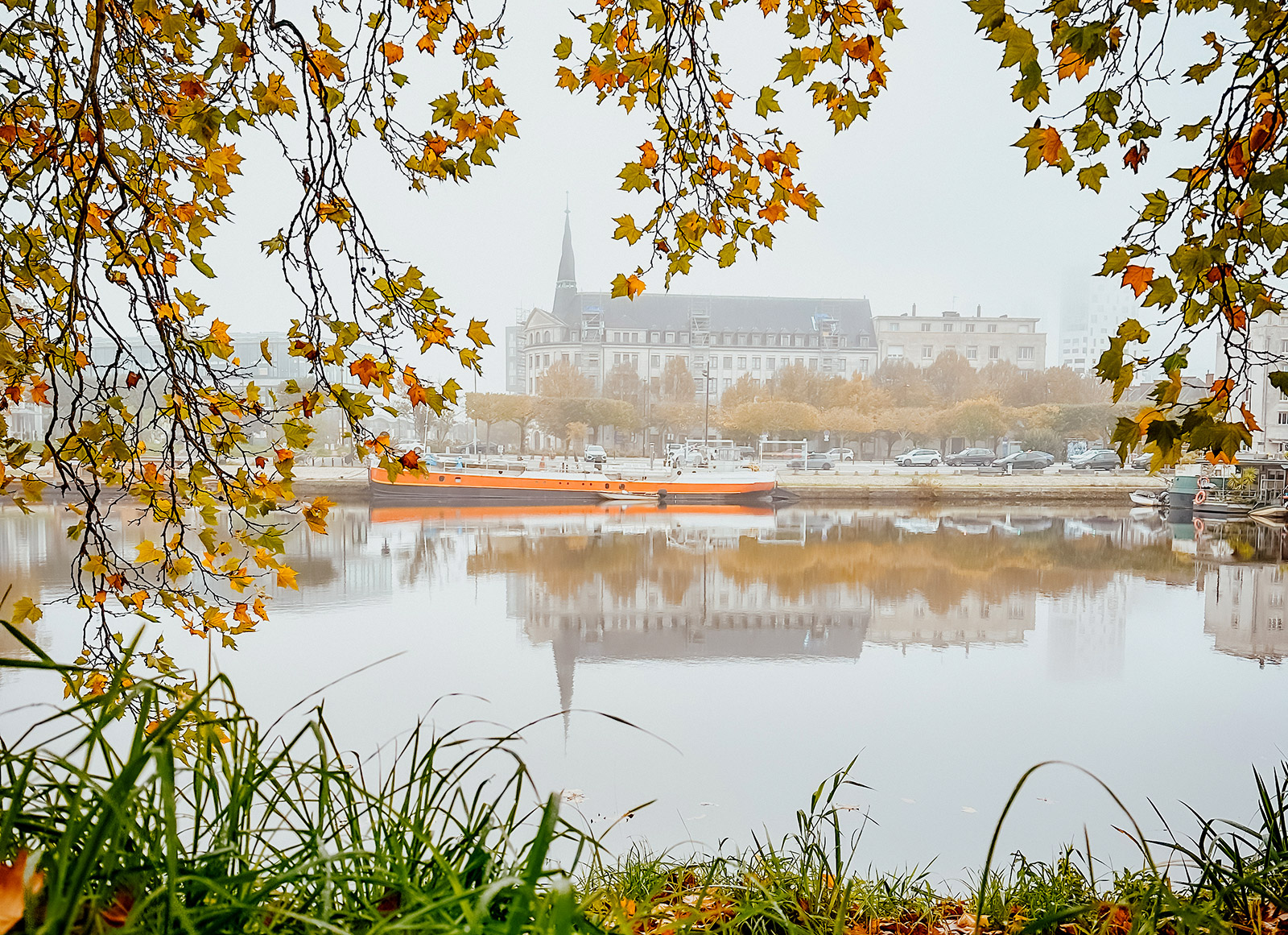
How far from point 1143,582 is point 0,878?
9.87 m

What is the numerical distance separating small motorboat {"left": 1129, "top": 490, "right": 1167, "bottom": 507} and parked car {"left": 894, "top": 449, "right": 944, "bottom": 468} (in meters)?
5.16

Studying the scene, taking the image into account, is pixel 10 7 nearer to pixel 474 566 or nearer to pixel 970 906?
pixel 970 906

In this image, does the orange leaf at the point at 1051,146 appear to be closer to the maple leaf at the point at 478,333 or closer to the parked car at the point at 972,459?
the maple leaf at the point at 478,333

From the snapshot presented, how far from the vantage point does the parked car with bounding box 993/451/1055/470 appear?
21281mm

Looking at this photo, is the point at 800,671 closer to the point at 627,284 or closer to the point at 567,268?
the point at 627,284

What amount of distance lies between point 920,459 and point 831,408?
289 cm

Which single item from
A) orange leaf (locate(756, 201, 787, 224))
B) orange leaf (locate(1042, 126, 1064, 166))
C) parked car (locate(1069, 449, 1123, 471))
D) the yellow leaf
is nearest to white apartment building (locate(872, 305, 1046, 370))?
parked car (locate(1069, 449, 1123, 471))

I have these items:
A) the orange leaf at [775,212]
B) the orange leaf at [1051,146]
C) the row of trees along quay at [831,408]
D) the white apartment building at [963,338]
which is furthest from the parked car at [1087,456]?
the orange leaf at [1051,146]

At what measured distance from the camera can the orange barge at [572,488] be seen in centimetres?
1672

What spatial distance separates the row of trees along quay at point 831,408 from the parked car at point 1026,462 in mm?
791

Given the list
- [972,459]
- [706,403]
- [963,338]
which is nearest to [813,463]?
[706,403]

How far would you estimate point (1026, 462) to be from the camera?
2144 centimetres

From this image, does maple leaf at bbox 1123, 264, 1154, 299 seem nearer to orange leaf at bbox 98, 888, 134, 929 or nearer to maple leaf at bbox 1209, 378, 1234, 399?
maple leaf at bbox 1209, 378, 1234, 399

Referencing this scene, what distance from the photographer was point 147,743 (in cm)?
55
